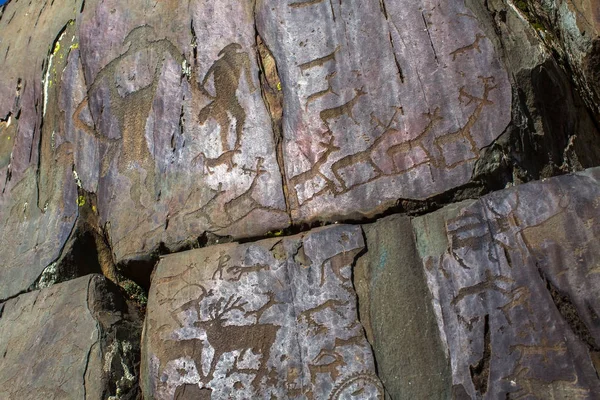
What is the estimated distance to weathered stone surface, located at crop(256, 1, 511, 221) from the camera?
257cm

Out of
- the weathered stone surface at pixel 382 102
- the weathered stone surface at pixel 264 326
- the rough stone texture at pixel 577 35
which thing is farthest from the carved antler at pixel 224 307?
→ the rough stone texture at pixel 577 35

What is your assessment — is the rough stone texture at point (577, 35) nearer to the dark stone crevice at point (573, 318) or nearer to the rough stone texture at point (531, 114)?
the rough stone texture at point (531, 114)

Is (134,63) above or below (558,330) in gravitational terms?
above

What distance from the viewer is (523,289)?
2266 mm

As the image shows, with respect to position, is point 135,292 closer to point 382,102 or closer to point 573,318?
point 382,102

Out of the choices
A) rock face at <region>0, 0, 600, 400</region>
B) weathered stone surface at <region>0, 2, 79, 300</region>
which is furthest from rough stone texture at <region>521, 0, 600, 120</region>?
weathered stone surface at <region>0, 2, 79, 300</region>

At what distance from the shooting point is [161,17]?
324 centimetres

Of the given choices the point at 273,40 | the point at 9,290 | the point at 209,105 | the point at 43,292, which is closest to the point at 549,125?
the point at 273,40

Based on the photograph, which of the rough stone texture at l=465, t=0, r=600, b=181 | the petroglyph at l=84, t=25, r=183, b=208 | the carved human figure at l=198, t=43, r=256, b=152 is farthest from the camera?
Result: the petroglyph at l=84, t=25, r=183, b=208

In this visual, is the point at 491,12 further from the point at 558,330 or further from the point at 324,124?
the point at 558,330

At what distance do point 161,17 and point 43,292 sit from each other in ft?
4.02

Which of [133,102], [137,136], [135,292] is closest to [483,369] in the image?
[135,292]

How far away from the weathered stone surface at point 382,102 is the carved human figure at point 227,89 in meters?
0.15

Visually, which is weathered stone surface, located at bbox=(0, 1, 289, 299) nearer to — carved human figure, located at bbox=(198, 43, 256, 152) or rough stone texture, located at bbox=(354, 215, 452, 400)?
carved human figure, located at bbox=(198, 43, 256, 152)
